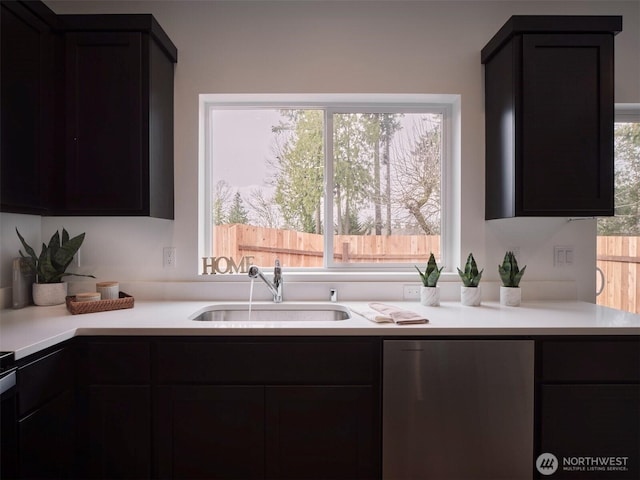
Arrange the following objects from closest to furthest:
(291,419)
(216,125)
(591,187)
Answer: (291,419) < (591,187) < (216,125)

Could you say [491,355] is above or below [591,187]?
below

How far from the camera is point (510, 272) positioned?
2.00 metres

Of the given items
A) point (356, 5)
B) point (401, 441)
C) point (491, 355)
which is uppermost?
point (356, 5)

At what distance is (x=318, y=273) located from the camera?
226cm

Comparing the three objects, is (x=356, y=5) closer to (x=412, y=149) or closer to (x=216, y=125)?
(x=412, y=149)

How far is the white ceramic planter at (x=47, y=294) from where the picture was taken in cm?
193

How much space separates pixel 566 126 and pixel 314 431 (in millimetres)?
1937

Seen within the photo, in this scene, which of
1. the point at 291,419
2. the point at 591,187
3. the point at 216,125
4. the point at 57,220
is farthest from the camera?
the point at 216,125

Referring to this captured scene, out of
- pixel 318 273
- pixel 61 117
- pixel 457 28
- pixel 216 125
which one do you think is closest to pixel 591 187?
pixel 457 28

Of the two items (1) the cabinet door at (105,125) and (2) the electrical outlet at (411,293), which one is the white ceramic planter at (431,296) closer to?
(2) the electrical outlet at (411,293)

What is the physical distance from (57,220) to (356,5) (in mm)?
2232

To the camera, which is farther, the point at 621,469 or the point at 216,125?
the point at 216,125

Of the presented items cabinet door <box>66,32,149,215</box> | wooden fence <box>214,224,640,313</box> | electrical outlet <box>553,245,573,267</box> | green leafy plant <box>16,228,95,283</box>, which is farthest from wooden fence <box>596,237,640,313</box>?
green leafy plant <box>16,228,95,283</box>

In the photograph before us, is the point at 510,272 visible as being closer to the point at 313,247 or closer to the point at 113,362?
the point at 313,247
